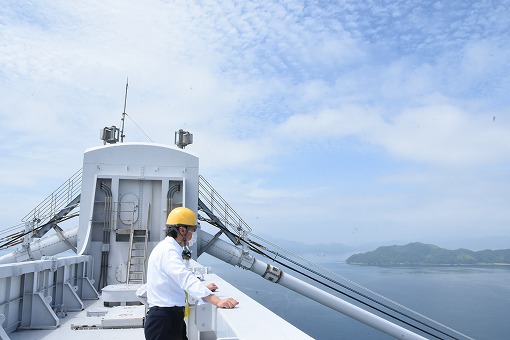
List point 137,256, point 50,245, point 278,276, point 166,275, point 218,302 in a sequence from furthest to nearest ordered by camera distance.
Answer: point 278,276
point 50,245
point 137,256
point 166,275
point 218,302

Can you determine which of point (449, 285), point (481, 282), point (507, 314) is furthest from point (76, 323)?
point (481, 282)

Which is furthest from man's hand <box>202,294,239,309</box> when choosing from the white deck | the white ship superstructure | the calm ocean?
the calm ocean

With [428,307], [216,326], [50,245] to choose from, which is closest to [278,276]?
[50,245]

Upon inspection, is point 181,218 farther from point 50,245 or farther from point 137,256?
point 50,245

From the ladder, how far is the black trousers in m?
6.96

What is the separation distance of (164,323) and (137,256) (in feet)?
25.6

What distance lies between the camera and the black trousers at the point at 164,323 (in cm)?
315

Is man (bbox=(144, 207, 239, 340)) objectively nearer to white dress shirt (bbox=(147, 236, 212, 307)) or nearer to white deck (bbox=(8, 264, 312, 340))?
white dress shirt (bbox=(147, 236, 212, 307))

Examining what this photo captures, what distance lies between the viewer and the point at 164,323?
3.14m

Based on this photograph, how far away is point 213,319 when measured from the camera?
132 inches

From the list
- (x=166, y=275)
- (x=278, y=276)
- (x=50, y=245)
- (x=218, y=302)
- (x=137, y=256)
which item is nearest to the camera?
(x=218, y=302)

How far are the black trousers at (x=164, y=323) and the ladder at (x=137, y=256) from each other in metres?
6.96

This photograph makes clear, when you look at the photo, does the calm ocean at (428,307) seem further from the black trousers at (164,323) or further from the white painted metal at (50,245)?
the black trousers at (164,323)

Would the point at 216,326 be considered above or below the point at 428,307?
above
